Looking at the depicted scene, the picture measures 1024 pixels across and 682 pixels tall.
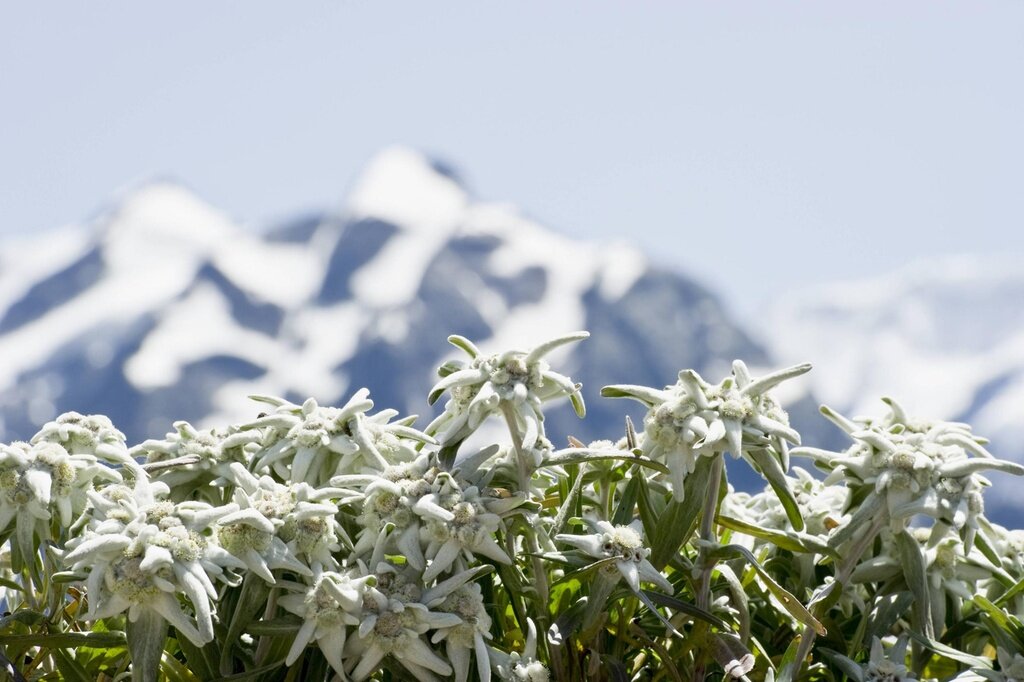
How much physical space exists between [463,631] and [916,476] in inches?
22.3

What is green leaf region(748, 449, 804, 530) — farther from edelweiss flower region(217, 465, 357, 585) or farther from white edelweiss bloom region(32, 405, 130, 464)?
white edelweiss bloom region(32, 405, 130, 464)

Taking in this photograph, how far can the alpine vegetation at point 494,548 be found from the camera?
121 centimetres

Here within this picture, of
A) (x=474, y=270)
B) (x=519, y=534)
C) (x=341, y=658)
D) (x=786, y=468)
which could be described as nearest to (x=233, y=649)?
(x=341, y=658)

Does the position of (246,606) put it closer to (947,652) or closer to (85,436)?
(85,436)

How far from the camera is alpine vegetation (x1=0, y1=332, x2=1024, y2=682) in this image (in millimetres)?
1207

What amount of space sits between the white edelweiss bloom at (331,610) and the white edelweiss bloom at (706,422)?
0.38 metres

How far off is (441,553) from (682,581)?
401 millimetres

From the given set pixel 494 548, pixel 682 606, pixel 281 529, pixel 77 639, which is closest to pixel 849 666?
pixel 682 606

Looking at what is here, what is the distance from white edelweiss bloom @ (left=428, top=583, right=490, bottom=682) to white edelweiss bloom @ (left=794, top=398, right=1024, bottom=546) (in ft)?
1.48

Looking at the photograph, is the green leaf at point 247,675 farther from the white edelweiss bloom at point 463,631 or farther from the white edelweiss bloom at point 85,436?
the white edelweiss bloom at point 85,436

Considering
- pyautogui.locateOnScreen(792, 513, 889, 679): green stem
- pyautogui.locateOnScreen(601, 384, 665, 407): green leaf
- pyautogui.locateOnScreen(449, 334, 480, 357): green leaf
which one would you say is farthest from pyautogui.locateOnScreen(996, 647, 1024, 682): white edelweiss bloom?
pyautogui.locateOnScreen(449, 334, 480, 357): green leaf

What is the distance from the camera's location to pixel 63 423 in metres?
1.53

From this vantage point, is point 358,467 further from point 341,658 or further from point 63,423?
point 63,423

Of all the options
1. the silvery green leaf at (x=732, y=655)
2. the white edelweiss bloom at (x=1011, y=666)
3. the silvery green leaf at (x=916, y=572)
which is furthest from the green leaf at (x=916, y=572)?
the silvery green leaf at (x=732, y=655)
